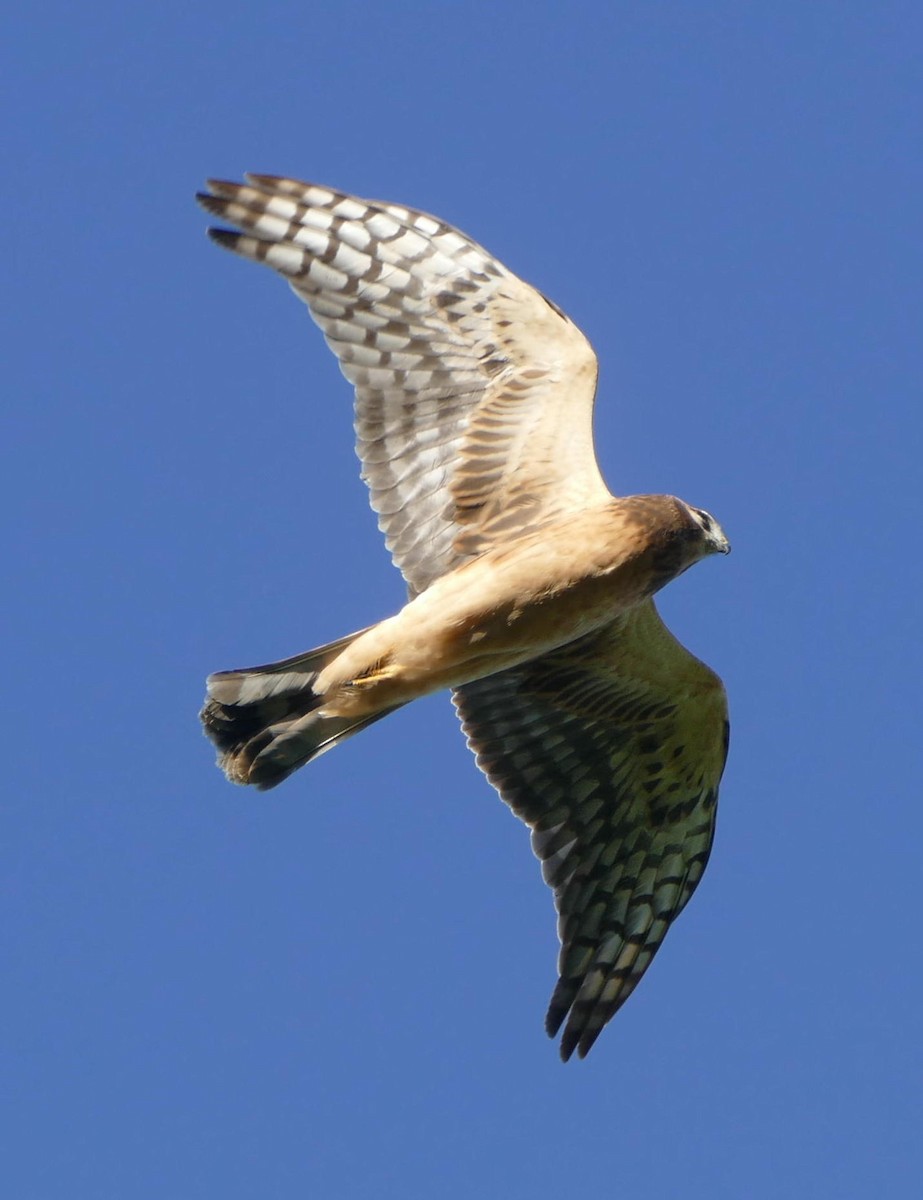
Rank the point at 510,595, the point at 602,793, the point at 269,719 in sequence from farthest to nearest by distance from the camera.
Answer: the point at 602,793 < the point at 269,719 < the point at 510,595

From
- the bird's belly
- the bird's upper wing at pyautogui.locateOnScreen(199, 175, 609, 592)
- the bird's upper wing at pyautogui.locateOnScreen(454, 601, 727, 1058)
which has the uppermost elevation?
the bird's upper wing at pyautogui.locateOnScreen(199, 175, 609, 592)

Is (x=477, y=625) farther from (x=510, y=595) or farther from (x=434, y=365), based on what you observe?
(x=434, y=365)

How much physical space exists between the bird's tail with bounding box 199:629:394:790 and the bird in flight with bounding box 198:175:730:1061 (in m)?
0.01

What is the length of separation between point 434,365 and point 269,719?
206 cm

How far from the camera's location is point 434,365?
8938 millimetres

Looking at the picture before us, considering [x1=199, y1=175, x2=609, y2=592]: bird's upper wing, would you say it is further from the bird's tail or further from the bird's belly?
the bird's tail

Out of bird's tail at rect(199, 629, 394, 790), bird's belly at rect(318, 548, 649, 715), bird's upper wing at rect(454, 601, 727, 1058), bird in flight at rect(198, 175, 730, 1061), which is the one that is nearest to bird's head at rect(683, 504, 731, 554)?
bird in flight at rect(198, 175, 730, 1061)

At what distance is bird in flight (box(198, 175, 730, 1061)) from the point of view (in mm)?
7977

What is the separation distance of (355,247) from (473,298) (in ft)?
2.35

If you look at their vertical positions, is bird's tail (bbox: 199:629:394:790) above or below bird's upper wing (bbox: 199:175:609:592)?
below

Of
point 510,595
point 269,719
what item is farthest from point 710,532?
point 269,719

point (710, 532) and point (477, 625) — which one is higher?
point (710, 532)

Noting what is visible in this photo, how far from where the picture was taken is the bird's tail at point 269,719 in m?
8.23

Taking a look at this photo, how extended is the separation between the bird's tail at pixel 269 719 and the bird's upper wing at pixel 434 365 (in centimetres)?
78
